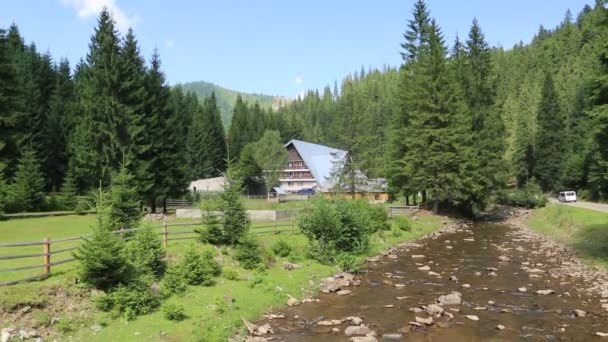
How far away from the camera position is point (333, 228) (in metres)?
28.0

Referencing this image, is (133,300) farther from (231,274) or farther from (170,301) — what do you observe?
(231,274)

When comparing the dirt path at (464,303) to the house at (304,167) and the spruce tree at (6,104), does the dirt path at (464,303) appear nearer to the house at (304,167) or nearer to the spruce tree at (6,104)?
the spruce tree at (6,104)

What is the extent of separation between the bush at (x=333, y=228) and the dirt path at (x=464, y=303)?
6.96ft

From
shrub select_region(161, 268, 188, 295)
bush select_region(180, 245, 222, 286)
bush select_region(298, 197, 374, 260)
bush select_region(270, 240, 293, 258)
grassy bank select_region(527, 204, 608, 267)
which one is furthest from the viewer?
bush select_region(298, 197, 374, 260)

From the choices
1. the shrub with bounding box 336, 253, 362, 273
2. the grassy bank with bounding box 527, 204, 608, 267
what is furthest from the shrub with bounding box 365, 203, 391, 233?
the grassy bank with bounding box 527, 204, 608, 267

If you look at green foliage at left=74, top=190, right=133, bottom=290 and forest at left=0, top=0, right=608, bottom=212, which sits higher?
forest at left=0, top=0, right=608, bottom=212

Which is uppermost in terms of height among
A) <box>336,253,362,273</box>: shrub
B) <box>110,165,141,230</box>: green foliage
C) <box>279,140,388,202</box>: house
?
<box>279,140,388,202</box>: house

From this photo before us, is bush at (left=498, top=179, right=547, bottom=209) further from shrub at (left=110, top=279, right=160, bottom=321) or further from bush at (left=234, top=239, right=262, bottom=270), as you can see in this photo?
shrub at (left=110, top=279, right=160, bottom=321)

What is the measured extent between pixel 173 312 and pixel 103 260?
3021 mm

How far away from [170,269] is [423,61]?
136ft

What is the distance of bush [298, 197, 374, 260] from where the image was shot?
2742 cm

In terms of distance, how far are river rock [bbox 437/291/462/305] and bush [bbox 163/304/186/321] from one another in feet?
34.1

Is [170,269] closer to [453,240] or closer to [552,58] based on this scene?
[453,240]

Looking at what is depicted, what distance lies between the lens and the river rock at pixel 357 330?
588 inches
